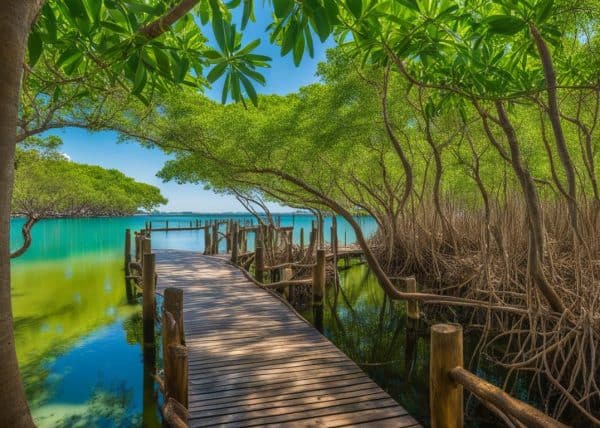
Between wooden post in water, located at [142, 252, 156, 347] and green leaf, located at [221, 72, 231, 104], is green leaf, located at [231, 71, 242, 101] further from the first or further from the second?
wooden post in water, located at [142, 252, 156, 347]

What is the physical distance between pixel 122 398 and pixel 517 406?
5.87m

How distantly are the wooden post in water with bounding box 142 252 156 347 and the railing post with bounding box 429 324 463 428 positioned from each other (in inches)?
217

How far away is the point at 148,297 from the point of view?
21.9ft

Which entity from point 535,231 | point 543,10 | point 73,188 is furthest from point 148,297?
point 73,188

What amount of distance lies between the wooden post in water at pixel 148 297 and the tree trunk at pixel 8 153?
5404 millimetres

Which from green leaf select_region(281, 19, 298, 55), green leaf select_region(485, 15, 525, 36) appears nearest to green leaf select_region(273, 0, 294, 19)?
green leaf select_region(281, 19, 298, 55)

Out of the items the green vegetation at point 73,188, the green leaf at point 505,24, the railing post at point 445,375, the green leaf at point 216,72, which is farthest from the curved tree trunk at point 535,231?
the green vegetation at point 73,188

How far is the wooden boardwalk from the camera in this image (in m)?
3.16

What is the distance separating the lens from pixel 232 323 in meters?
5.59

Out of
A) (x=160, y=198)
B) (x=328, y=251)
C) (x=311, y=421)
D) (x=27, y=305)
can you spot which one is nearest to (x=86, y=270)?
(x=27, y=305)

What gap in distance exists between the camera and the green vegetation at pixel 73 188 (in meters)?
27.1

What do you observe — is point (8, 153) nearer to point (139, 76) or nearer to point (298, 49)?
point (139, 76)

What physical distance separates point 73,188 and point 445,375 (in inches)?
1982

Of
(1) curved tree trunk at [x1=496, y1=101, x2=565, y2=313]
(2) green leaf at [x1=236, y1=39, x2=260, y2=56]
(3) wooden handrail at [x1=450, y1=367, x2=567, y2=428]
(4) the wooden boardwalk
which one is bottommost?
(4) the wooden boardwalk
